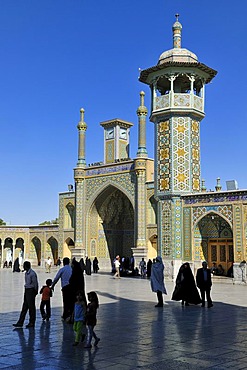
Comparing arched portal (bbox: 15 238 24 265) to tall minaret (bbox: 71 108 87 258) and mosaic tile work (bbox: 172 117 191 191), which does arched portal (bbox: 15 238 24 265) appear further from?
mosaic tile work (bbox: 172 117 191 191)

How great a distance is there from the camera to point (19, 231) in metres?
38.8

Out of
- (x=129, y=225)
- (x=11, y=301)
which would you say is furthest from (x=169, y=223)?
(x=129, y=225)

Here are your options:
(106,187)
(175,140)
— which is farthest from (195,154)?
(106,187)

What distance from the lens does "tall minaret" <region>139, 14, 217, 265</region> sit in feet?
64.8

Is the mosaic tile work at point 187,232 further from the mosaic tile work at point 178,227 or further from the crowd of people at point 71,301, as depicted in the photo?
the crowd of people at point 71,301

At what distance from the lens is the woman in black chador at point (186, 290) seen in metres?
11.3

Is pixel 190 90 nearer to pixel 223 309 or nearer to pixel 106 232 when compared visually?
pixel 223 309

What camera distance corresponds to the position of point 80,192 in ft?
103

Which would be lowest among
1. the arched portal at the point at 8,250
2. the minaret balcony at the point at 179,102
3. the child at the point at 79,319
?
the child at the point at 79,319

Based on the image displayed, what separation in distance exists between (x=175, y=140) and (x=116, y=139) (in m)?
11.8

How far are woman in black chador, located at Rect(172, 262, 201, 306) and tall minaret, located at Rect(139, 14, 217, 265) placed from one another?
815 centimetres

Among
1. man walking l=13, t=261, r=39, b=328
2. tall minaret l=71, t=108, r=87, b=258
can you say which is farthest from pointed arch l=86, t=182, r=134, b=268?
man walking l=13, t=261, r=39, b=328

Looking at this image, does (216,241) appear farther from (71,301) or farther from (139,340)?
(139,340)

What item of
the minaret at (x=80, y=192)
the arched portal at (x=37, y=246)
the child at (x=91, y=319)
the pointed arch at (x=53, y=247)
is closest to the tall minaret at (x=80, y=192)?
the minaret at (x=80, y=192)
